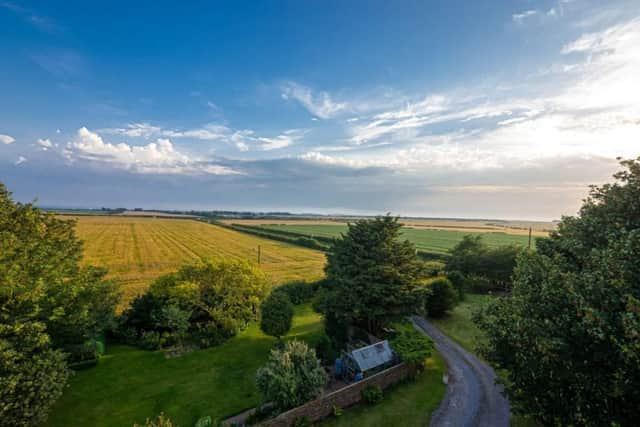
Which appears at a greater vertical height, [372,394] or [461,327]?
[372,394]

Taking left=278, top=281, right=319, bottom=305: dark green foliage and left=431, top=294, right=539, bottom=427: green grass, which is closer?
left=431, top=294, right=539, bottom=427: green grass

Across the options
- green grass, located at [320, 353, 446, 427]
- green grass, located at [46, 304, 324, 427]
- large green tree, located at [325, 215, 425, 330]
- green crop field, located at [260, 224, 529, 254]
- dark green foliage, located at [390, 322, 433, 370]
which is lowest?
green grass, located at [46, 304, 324, 427]

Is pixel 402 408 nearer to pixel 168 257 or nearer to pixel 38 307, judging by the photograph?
pixel 38 307

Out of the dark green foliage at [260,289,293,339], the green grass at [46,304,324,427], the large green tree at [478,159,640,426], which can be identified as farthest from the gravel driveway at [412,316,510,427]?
the dark green foliage at [260,289,293,339]

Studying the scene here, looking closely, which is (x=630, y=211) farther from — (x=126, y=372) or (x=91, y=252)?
(x=91, y=252)

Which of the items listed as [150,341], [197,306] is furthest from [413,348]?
[150,341]

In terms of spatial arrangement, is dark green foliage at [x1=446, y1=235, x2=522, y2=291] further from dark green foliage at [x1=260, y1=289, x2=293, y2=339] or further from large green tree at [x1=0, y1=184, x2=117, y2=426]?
large green tree at [x1=0, y1=184, x2=117, y2=426]
